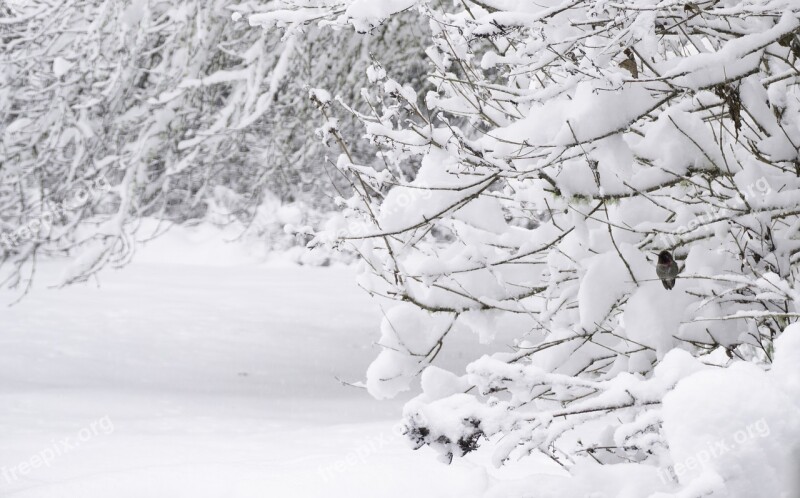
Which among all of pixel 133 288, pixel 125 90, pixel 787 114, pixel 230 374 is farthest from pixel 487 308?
pixel 133 288

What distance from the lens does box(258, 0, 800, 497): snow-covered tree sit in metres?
1.53

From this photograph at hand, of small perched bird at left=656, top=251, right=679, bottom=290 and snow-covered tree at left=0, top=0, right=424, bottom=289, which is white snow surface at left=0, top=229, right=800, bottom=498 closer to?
small perched bird at left=656, top=251, right=679, bottom=290

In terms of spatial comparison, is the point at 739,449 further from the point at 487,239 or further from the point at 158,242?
the point at 158,242

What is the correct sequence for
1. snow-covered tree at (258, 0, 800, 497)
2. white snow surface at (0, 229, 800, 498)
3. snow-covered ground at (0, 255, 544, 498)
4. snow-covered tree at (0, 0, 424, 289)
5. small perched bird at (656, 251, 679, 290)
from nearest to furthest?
white snow surface at (0, 229, 800, 498), snow-covered tree at (258, 0, 800, 497), small perched bird at (656, 251, 679, 290), snow-covered ground at (0, 255, 544, 498), snow-covered tree at (0, 0, 424, 289)

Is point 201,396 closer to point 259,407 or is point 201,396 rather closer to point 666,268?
point 259,407

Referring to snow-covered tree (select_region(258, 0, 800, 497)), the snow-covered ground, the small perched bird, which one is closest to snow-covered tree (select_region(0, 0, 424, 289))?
the snow-covered ground

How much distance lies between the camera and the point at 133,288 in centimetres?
1198

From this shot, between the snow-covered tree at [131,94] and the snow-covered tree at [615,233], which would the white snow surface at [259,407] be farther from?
the snow-covered tree at [131,94]

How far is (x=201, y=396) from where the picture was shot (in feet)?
21.1

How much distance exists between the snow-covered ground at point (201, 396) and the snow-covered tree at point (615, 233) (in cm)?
48

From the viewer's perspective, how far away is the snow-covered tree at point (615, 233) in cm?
153

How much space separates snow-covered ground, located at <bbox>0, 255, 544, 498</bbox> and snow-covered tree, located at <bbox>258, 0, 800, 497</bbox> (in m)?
0.48

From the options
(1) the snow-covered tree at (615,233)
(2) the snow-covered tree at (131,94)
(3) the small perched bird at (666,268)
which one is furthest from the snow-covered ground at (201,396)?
(2) the snow-covered tree at (131,94)

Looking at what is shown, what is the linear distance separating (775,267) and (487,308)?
87 cm
